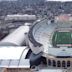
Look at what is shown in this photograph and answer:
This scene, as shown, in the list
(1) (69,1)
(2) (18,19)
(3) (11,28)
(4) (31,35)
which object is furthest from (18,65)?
(1) (69,1)

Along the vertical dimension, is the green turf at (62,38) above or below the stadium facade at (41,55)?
below

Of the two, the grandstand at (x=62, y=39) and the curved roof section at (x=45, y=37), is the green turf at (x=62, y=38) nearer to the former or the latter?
the grandstand at (x=62, y=39)

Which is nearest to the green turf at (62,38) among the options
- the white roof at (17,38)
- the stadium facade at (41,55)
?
the stadium facade at (41,55)

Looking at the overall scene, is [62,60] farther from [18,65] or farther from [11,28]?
[11,28]

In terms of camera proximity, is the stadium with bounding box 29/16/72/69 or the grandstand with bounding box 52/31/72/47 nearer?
the stadium with bounding box 29/16/72/69

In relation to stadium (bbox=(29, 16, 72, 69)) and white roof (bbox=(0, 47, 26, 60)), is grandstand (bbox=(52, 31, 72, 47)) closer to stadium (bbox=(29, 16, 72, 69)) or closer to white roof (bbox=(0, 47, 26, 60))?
stadium (bbox=(29, 16, 72, 69))

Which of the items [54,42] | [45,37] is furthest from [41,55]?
[45,37]

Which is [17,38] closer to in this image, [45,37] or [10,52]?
[45,37]

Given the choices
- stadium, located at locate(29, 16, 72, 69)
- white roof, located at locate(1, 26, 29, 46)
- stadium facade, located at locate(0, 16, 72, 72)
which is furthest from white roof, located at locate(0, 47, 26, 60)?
white roof, located at locate(1, 26, 29, 46)
